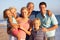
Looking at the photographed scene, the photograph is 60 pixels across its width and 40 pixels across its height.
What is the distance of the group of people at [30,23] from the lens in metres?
3.37

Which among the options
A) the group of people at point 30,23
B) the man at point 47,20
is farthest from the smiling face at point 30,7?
the man at point 47,20

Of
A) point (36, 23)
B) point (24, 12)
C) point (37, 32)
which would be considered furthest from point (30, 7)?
point (37, 32)

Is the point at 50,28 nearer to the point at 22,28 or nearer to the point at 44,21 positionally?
the point at 44,21

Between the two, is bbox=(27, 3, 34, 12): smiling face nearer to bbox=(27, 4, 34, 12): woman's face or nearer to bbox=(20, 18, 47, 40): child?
bbox=(27, 4, 34, 12): woman's face

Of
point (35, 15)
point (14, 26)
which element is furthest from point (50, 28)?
point (14, 26)

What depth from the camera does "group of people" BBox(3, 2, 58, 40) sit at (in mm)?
3369

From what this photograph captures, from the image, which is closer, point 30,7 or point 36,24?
point 36,24

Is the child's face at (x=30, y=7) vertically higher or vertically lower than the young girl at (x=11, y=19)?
higher

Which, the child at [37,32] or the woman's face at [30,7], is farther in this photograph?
the woman's face at [30,7]

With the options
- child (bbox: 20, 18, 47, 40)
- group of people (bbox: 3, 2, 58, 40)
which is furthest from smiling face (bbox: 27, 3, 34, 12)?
child (bbox: 20, 18, 47, 40)

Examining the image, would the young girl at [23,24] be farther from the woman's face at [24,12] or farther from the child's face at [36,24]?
the child's face at [36,24]

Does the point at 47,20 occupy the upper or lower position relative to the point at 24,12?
lower

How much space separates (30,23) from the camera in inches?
135

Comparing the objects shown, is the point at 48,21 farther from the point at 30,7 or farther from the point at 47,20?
the point at 30,7
